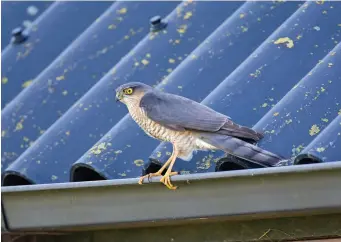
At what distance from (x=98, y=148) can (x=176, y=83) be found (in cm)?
58

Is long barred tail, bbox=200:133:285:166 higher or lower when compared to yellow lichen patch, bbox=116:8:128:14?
lower

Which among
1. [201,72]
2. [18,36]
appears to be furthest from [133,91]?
[18,36]

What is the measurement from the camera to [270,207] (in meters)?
3.21

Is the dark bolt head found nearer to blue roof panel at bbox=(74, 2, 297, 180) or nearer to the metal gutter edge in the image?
blue roof panel at bbox=(74, 2, 297, 180)

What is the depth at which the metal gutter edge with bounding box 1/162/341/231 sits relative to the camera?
3.13m

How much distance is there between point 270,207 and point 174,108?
2.80ft

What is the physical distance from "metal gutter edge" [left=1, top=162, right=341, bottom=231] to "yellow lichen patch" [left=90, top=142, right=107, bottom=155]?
528mm

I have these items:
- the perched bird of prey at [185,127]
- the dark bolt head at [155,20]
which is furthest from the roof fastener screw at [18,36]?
the perched bird of prey at [185,127]

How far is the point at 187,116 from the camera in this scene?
387 centimetres

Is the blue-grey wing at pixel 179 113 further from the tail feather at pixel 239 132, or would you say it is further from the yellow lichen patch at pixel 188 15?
the yellow lichen patch at pixel 188 15

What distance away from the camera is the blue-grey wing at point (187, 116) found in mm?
3682

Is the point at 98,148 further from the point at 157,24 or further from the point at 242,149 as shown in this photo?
the point at 157,24

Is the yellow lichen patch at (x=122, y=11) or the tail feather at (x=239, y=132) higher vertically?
the yellow lichen patch at (x=122, y=11)

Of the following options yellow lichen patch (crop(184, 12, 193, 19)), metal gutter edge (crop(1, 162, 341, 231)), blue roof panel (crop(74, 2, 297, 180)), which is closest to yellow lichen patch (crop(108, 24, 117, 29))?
yellow lichen patch (crop(184, 12, 193, 19))
